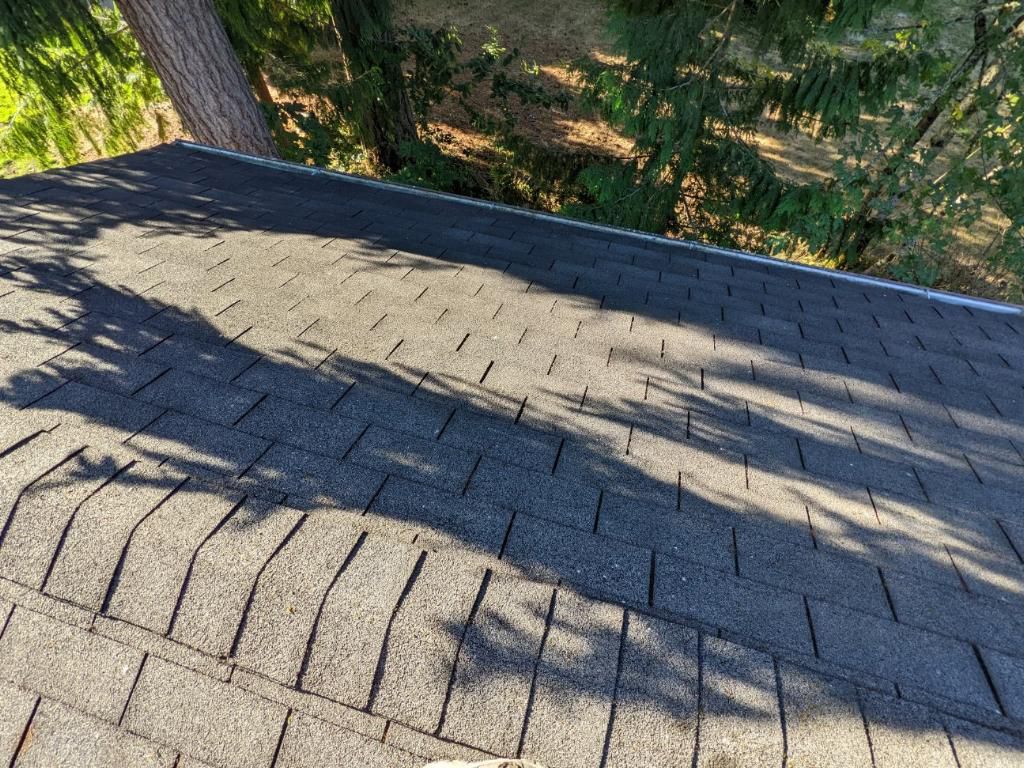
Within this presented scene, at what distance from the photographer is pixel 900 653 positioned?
1353mm

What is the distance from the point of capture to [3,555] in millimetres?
1385

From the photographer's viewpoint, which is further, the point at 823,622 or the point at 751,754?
the point at 823,622

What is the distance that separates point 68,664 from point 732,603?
1.81 meters

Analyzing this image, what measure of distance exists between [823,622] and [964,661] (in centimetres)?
39

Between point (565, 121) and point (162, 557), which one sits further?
point (565, 121)

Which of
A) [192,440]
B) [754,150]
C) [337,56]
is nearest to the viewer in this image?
[192,440]

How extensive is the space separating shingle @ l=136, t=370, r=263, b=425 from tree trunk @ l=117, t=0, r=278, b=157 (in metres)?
5.60

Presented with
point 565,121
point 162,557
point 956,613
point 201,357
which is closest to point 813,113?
point 956,613

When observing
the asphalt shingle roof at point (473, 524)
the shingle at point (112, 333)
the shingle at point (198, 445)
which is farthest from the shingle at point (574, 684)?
the shingle at point (112, 333)

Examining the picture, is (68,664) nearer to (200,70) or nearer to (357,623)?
(357,623)

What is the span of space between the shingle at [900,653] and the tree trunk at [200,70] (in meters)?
7.57

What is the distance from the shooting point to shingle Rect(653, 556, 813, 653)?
135cm

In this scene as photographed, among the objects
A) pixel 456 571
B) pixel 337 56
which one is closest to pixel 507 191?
pixel 337 56

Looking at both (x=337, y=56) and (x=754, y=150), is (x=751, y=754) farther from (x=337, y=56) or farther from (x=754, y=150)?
(x=337, y=56)
